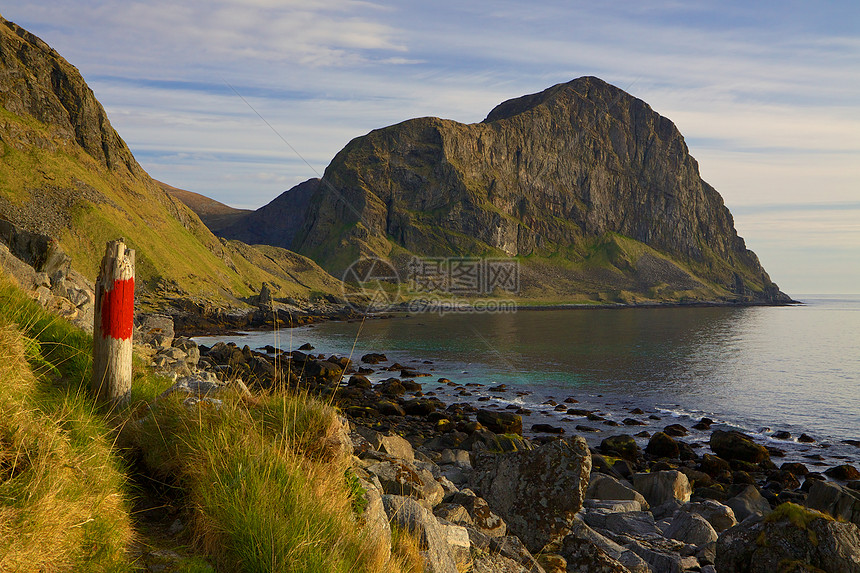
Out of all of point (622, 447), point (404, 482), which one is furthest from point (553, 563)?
point (622, 447)

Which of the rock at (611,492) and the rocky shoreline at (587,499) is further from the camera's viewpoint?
the rock at (611,492)

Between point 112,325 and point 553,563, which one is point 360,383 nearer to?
point 553,563

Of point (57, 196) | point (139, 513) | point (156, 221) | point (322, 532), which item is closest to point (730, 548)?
point (322, 532)

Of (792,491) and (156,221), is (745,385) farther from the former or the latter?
(156,221)

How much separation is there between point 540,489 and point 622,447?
1832cm

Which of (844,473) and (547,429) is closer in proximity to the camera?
(844,473)

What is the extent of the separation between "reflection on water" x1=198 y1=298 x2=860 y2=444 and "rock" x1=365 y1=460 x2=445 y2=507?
31895mm

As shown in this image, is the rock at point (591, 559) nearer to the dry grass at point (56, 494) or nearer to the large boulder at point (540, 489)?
the large boulder at point (540, 489)

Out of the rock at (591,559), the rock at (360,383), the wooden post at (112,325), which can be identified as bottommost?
the rock at (360,383)

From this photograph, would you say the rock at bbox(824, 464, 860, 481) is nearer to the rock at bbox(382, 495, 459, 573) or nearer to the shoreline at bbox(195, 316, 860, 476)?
the shoreline at bbox(195, 316, 860, 476)

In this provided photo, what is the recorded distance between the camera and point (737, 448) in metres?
26.8

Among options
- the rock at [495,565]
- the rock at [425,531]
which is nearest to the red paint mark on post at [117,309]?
the rock at [425,531]

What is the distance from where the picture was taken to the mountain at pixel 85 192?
87.4 meters

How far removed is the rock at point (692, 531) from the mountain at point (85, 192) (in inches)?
3357
